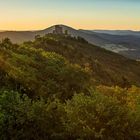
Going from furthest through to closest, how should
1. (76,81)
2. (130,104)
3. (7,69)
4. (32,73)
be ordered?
(76,81)
(32,73)
(7,69)
(130,104)

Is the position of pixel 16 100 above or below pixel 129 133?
above

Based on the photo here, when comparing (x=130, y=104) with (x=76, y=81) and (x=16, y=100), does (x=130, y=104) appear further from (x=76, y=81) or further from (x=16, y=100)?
(x=76, y=81)

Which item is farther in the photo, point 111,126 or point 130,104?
point 130,104

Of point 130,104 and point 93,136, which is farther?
point 130,104

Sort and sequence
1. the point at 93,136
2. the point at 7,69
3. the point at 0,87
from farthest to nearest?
the point at 7,69 < the point at 0,87 < the point at 93,136

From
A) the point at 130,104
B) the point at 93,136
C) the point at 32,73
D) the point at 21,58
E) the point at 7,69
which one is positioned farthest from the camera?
the point at 21,58

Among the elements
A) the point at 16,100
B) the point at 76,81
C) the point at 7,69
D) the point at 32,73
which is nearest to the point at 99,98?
the point at 16,100

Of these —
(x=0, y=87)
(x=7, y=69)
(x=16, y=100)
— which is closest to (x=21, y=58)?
(x=7, y=69)

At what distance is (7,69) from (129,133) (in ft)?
37.6

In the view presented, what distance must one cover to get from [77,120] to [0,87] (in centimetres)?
610

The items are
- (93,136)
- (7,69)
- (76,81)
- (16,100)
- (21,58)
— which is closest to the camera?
(93,136)

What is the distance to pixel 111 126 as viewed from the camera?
21.0 m

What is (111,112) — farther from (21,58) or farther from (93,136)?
(21,58)

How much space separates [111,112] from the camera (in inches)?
843
